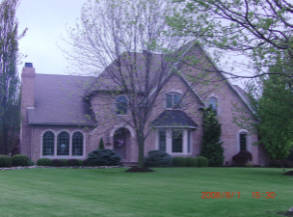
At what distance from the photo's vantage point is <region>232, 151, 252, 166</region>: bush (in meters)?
31.0

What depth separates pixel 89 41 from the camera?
22.2m

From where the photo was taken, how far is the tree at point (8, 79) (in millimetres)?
26156

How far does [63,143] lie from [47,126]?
5.48 feet

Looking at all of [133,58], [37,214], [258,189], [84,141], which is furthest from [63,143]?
[37,214]

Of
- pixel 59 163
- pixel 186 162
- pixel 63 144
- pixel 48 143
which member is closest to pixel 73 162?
pixel 59 163

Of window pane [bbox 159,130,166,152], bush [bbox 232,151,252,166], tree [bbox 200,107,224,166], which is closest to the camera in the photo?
tree [bbox 200,107,224,166]

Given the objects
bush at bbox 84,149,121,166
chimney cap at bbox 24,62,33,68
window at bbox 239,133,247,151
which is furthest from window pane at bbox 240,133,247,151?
chimney cap at bbox 24,62,33,68

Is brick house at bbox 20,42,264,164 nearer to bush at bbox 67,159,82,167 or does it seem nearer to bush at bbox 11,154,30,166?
bush at bbox 67,159,82,167

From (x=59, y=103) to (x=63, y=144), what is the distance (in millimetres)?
3362

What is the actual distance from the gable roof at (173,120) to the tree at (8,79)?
10.8 m

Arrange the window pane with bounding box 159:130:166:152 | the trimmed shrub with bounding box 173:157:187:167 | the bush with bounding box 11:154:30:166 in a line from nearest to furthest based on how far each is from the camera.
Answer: the bush with bounding box 11:154:30:166
the trimmed shrub with bounding box 173:157:187:167
the window pane with bounding box 159:130:166:152

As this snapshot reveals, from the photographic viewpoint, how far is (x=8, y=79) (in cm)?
3075

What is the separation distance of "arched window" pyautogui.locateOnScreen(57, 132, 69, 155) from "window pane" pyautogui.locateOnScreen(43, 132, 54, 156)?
466 millimetres

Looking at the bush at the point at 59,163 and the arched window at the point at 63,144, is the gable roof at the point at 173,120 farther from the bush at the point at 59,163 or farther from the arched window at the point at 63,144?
the bush at the point at 59,163
